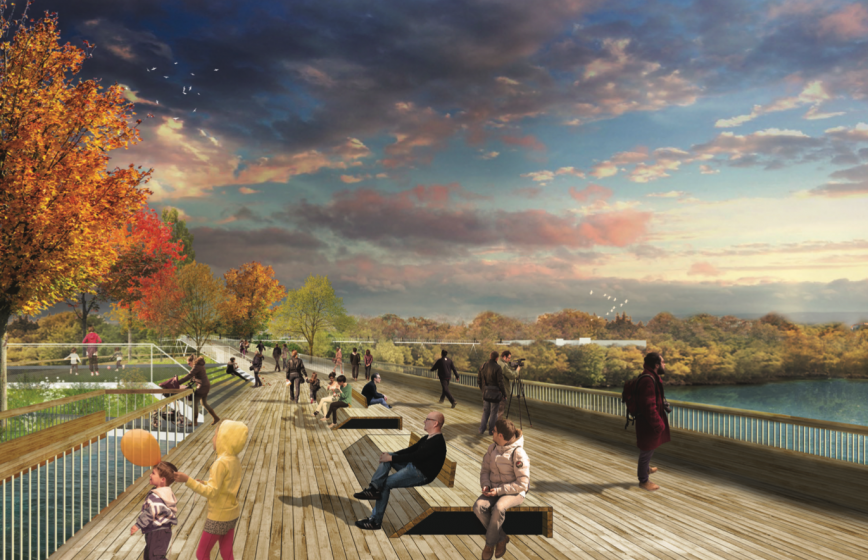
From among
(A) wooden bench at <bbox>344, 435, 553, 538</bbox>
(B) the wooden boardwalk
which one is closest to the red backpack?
(B) the wooden boardwalk

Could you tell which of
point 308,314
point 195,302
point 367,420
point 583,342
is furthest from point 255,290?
point 367,420

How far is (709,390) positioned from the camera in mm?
71188

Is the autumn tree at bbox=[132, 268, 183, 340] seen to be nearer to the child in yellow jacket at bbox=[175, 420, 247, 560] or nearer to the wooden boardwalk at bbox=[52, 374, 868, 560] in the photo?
the wooden boardwalk at bbox=[52, 374, 868, 560]

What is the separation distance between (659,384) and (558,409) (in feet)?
20.7

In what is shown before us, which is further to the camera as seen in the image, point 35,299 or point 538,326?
point 538,326

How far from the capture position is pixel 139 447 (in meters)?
3.70

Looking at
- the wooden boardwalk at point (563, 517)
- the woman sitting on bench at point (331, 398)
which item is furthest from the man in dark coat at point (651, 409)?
the woman sitting on bench at point (331, 398)

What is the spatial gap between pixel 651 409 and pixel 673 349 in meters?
75.6

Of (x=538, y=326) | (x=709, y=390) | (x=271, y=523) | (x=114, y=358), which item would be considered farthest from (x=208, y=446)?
(x=538, y=326)

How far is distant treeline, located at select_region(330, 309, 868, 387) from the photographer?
6769 centimetres

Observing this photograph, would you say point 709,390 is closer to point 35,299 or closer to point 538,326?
point 538,326

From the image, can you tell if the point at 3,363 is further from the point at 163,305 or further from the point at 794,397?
the point at 794,397

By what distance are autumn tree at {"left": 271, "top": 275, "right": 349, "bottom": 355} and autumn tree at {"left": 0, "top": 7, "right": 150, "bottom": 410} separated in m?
50.0

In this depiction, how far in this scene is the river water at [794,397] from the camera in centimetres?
6825
